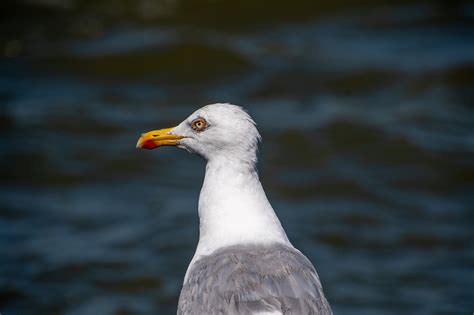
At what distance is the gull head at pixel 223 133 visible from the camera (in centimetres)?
491

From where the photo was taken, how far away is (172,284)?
7.77 meters

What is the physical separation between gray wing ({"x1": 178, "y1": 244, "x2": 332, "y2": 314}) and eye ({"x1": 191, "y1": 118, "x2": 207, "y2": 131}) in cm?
79

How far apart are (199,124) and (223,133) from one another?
→ 7.5 inches

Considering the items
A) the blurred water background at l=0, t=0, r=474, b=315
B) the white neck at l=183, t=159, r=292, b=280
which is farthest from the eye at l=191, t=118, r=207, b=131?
the blurred water background at l=0, t=0, r=474, b=315

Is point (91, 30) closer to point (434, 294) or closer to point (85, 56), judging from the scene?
point (85, 56)

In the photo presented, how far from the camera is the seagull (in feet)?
14.1

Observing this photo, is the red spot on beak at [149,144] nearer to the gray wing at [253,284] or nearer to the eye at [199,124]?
the eye at [199,124]

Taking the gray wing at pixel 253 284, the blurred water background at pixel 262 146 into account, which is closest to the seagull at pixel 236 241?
the gray wing at pixel 253 284

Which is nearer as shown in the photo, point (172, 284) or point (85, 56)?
point (172, 284)

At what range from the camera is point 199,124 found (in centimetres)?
504

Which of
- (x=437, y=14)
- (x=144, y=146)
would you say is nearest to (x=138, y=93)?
(x=437, y=14)

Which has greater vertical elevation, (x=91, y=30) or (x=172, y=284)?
(x=91, y=30)

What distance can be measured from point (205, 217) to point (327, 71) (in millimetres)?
7477

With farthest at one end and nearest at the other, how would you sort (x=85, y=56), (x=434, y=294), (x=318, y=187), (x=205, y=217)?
(x=85, y=56) < (x=318, y=187) < (x=434, y=294) < (x=205, y=217)
